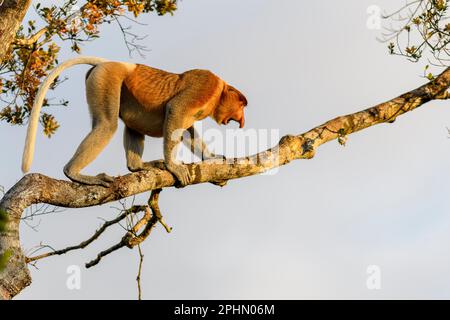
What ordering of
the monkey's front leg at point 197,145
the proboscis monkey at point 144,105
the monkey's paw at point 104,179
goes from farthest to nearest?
the monkey's front leg at point 197,145
the proboscis monkey at point 144,105
the monkey's paw at point 104,179

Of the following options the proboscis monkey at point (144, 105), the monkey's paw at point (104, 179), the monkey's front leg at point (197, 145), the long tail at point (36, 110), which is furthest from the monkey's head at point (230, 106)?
the monkey's paw at point (104, 179)

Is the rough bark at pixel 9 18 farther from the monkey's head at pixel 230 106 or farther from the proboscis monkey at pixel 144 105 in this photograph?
the monkey's head at pixel 230 106

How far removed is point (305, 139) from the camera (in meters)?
5.38

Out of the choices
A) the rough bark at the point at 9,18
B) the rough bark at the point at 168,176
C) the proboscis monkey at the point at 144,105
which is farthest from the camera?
the rough bark at the point at 9,18

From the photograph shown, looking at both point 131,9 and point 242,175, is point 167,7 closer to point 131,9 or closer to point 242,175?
point 131,9

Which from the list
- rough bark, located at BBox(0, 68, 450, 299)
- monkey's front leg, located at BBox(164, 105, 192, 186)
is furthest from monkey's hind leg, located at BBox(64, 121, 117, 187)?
monkey's front leg, located at BBox(164, 105, 192, 186)

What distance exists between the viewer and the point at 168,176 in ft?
16.6

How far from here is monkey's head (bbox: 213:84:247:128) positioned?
645 centimetres

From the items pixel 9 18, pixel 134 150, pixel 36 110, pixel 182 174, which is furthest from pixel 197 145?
pixel 9 18

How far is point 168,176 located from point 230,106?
64.4 inches

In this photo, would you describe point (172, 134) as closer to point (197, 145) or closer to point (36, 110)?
point (197, 145)

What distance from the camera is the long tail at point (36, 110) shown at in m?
4.76

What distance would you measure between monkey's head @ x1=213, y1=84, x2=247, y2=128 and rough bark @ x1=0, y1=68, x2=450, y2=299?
125 cm

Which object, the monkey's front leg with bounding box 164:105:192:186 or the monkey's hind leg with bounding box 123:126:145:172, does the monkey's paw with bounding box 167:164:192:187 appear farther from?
the monkey's hind leg with bounding box 123:126:145:172
